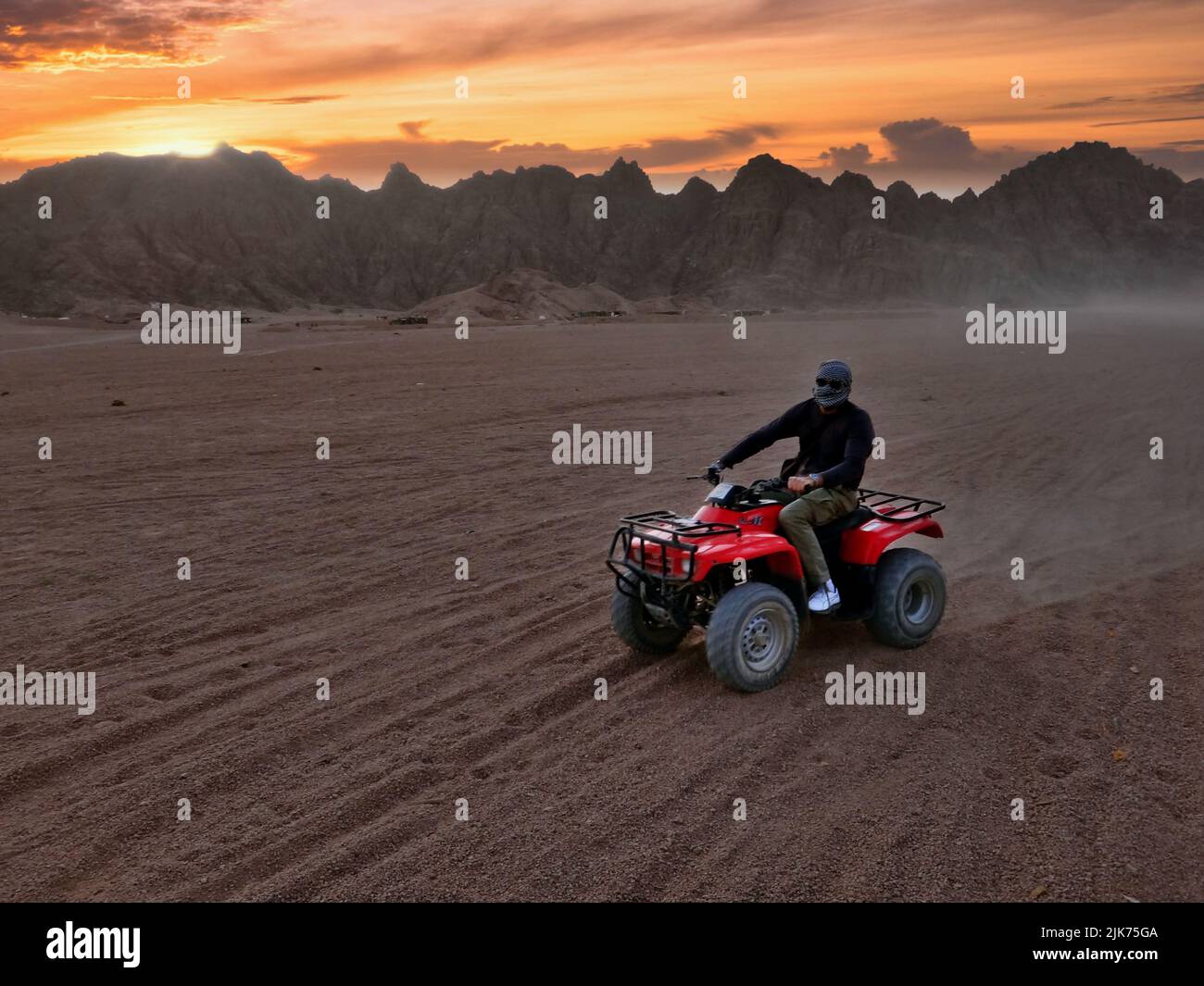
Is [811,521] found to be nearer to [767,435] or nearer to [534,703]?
[767,435]

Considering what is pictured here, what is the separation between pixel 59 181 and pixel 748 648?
15276 cm

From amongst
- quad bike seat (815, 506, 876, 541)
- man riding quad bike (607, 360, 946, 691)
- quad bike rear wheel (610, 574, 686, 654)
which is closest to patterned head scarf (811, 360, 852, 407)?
man riding quad bike (607, 360, 946, 691)

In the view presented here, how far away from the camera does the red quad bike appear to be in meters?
6.76

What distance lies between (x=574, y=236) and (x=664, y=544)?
14819cm

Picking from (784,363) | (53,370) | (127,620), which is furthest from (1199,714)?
(53,370)

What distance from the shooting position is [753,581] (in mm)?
7105

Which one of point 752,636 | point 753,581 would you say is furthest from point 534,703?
point 753,581

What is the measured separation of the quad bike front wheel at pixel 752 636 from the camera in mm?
6695

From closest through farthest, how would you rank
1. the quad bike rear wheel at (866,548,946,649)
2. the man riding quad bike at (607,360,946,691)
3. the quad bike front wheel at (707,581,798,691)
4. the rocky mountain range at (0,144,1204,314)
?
the quad bike front wheel at (707,581,798,691), the man riding quad bike at (607,360,946,691), the quad bike rear wheel at (866,548,946,649), the rocky mountain range at (0,144,1204,314)

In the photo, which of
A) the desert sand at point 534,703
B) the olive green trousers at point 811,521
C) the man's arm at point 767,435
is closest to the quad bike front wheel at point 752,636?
the desert sand at point 534,703

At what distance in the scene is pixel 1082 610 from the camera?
28.2 feet

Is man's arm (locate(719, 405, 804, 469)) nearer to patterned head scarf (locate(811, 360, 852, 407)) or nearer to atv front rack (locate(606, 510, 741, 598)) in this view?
patterned head scarf (locate(811, 360, 852, 407))

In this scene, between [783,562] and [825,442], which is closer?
[783,562]
